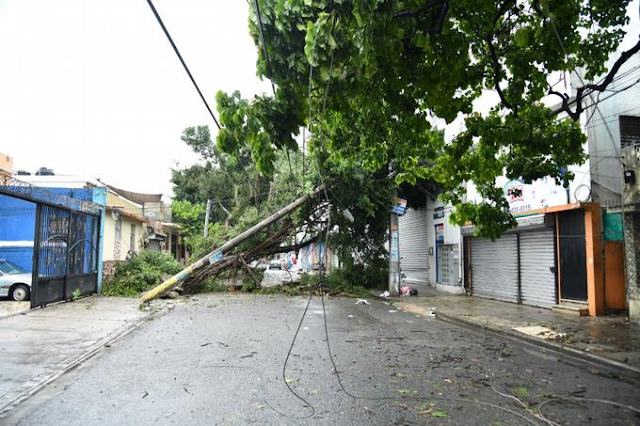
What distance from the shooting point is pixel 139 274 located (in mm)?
19234

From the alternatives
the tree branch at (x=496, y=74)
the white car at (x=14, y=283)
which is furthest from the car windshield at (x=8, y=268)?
the tree branch at (x=496, y=74)

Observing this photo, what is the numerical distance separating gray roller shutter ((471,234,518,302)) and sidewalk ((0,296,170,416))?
1186cm

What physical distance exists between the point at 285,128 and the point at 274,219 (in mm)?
13053

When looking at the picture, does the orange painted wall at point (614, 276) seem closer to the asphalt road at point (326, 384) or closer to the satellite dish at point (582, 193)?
the satellite dish at point (582, 193)

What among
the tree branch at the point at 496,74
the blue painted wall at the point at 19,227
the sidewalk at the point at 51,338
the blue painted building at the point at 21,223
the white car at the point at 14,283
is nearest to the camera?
the sidewalk at the point at 51,338

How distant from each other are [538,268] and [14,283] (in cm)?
1688

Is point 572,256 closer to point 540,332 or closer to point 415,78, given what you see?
point 540,332

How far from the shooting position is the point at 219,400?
16.5 feet

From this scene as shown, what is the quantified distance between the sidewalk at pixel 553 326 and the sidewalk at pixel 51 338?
8231mm

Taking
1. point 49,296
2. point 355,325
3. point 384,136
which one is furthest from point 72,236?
point 384,136

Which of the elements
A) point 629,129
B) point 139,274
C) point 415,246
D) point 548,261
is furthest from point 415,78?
point 415,246

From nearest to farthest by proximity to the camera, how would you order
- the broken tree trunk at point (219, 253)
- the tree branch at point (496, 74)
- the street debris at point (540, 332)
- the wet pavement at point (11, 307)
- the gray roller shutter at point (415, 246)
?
1. the tree branch at point (496, 74)
2. the street debris at point (540, 332)
3. the wet pavement at point (11, 307)
4. the broken tree trunk at point (219, 253)
5. the gray roller shutter at point (415, 246)

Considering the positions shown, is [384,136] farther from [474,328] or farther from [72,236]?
[72,236]

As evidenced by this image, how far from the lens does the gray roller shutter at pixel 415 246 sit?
23.0 meters
